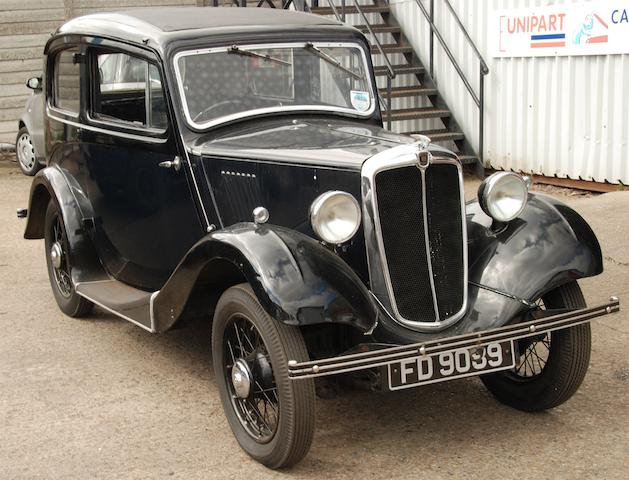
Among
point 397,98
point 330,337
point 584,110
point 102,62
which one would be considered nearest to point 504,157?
point 584,110

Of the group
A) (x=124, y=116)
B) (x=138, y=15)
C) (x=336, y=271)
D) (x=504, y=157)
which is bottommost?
(x=504, y=157)

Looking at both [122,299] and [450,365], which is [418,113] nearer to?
[122,299]

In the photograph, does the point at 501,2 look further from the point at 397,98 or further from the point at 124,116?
the point at 124,116

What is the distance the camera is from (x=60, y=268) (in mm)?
6266

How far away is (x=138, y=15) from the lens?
5.54 m

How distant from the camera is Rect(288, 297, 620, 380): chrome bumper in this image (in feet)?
12.2

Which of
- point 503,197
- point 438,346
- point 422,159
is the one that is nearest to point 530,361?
point 503,197

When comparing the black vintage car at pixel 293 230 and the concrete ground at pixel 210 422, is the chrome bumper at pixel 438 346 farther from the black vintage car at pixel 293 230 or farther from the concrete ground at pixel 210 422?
the concrete ground at pixel 210 422

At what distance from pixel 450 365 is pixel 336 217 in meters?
0.78

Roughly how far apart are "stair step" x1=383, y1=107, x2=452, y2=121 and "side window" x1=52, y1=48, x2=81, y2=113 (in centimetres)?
500

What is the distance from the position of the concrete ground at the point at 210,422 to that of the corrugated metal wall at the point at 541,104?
12.5 ft

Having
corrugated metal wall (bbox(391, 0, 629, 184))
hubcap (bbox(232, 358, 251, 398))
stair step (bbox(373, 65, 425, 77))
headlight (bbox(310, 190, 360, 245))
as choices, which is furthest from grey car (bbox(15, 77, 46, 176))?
headlight (bbox(310, 190, 360, 245))

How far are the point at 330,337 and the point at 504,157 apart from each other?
6.64 metres

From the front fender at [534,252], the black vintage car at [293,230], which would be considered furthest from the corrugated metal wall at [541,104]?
the front fender at [534,252]
